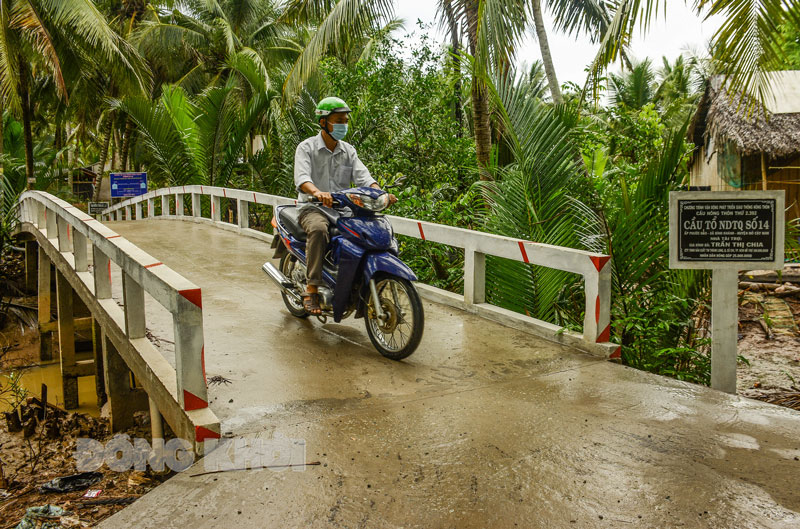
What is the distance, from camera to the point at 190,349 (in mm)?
4055

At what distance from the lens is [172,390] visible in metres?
4.44

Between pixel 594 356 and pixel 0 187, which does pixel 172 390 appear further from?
pixel 0 187

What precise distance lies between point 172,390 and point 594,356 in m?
3.18

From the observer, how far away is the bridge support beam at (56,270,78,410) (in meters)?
10.3

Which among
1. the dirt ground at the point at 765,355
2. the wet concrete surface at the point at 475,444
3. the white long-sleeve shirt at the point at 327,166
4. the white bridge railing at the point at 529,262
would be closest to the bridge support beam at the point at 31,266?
the white bridge railing at the point at 529,262

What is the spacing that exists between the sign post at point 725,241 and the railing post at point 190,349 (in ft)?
10.8

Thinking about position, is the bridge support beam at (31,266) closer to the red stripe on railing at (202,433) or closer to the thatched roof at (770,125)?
the red stripe on railing at (202,433)

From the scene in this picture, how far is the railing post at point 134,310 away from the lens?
5.20 meters

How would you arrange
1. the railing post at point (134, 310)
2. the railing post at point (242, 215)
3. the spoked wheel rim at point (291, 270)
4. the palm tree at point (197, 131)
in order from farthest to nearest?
the palm tree at point (197, 131)
the railing post at point (242, 215)
the spoked wheel rim at point (291, 270)
the railing post at point (134, 310)

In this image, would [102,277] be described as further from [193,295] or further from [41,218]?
[41,218]

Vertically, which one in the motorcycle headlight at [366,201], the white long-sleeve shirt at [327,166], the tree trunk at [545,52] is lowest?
the motorcycle headlight at [366,201]

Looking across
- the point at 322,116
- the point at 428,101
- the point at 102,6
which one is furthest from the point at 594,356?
the point at 102,6

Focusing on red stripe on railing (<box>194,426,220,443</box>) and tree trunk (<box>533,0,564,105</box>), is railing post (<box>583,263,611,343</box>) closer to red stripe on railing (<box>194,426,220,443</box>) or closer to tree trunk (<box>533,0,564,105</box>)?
red stripe on railing (<box>194,426,220,443</box>)

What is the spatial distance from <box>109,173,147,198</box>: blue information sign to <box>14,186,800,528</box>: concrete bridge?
16.6m
